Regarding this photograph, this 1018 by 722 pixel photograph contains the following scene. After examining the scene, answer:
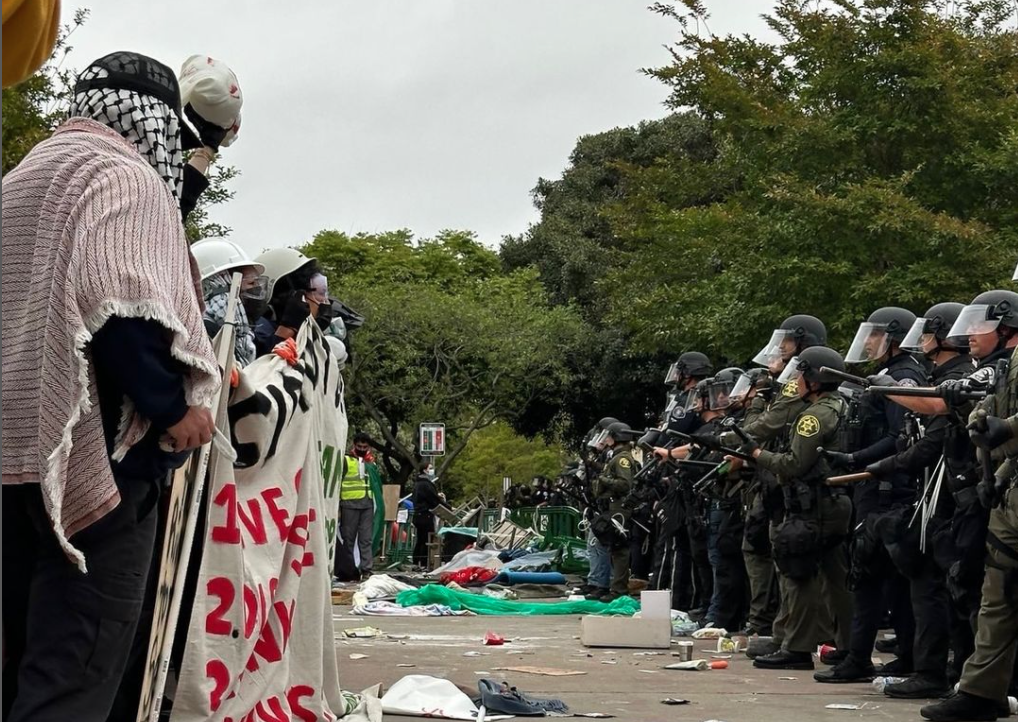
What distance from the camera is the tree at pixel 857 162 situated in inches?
725

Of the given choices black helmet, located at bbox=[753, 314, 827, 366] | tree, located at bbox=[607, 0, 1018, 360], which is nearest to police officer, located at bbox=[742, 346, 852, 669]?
black helmet, located at bbox=[753, 314, 827, 366]

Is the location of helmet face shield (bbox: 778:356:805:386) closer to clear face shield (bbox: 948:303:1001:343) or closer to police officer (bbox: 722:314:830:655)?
police officer (bbox: 722:314:830:655)

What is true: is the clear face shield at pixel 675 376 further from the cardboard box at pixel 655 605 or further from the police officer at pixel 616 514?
the cardboard box at pixel 655 605

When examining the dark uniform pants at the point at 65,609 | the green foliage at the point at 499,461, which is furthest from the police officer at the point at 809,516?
the green foliage at the point at 499,461

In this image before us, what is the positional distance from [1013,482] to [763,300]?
12958mm

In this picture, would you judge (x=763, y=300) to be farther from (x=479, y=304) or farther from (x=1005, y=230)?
(x=479, y=304)

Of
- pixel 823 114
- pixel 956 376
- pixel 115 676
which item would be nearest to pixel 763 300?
pixel 823 114

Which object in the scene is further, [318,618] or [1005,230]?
[1005,230]

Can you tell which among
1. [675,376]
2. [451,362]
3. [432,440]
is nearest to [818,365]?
[675,376]

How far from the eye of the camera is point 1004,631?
7355 mm

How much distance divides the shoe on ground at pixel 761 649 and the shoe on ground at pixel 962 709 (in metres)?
3.42

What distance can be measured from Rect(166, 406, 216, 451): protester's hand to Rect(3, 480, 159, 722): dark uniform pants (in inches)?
7.9

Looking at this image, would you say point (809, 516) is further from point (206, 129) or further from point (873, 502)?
point (206, 129)

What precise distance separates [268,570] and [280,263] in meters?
1.78
